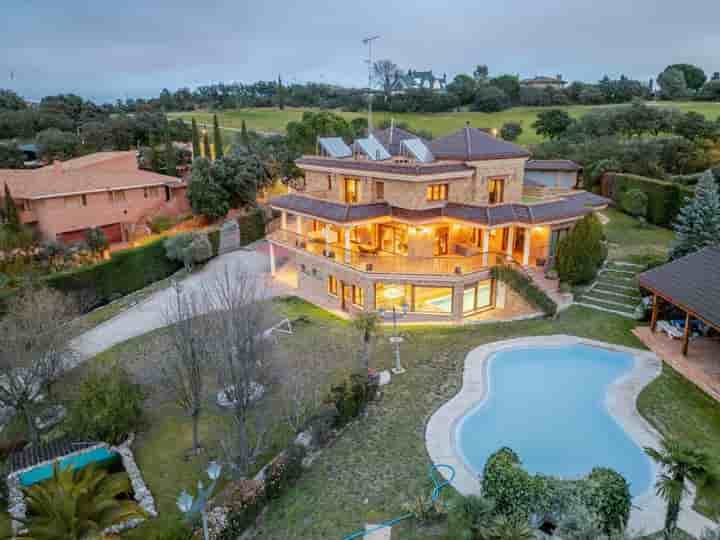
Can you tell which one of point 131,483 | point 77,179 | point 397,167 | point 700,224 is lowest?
point 131,483

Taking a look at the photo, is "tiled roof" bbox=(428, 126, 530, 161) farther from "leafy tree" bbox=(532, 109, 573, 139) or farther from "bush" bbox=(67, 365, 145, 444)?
"leafy tree" bbox=(532, 109, 573, 139)

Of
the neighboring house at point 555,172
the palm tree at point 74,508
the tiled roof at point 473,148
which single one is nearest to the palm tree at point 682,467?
the palm tree at point 74,508

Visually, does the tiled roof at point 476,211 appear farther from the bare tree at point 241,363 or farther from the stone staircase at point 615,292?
the bare tree at point 241,363

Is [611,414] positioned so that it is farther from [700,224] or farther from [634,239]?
[634,239]

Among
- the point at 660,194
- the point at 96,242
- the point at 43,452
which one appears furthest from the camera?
the point at 660,194

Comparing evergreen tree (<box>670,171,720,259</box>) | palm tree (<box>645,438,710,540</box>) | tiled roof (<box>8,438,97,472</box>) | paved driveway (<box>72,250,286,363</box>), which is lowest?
paved driveway (<box>72,250,286,363</box>)

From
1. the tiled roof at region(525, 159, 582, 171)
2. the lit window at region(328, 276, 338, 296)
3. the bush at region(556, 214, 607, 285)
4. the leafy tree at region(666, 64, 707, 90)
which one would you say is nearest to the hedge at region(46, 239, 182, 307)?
the lit window at region(328, 276, 338, 296)

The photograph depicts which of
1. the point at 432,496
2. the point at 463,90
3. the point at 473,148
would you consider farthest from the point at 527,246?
the point at 463,90
